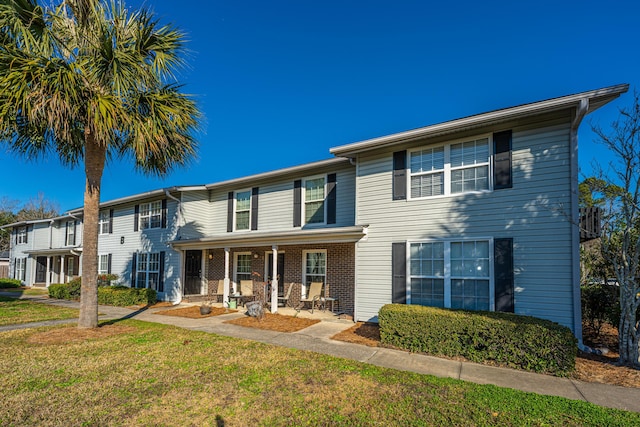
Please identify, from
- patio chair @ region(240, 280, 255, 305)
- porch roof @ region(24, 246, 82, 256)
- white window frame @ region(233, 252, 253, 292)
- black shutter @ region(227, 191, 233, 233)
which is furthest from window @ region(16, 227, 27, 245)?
patio chair @ region(240, 280, 255, 305)

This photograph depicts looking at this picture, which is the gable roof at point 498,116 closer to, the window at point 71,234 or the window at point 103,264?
the window at point 103,264

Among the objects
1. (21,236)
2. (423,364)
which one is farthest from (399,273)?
(21,236)

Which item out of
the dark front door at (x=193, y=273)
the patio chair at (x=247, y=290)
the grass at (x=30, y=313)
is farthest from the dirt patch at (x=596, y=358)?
the grass at (x=30, y=313)

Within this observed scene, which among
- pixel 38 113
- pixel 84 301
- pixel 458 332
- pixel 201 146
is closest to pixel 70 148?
pixel 38 113

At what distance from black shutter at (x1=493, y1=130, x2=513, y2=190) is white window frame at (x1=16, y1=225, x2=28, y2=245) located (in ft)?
106

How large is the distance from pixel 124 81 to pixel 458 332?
871 centimetres

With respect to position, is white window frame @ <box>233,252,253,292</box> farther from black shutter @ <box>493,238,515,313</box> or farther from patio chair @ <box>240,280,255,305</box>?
black shutter @ <box>493,238,515,313</box>

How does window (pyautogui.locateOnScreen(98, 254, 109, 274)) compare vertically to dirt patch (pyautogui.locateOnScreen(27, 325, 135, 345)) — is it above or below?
above

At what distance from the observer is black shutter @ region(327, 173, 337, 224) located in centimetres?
1105

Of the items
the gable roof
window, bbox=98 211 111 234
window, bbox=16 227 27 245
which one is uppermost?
the gable roof

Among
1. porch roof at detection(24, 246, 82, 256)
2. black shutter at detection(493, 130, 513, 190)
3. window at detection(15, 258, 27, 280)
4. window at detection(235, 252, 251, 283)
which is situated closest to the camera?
black shutter at detection(493, 130, 513, 190)

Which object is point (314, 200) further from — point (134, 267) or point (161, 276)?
point (134, 267)

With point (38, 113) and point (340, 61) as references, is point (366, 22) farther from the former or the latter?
point (38, 113)

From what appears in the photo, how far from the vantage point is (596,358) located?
6.19 m
